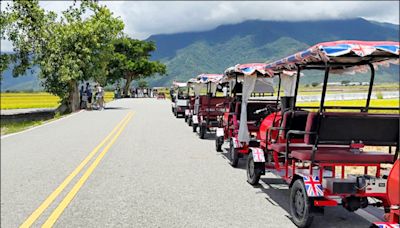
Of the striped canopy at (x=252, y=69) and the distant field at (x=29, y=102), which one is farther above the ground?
the striped canopy at (x=252, y=69)

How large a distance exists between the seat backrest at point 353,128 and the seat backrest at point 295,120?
0.77 m

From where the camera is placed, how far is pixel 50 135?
17234 mm

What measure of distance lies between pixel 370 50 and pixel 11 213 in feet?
17.1

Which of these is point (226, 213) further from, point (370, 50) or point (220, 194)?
point (370, 50)

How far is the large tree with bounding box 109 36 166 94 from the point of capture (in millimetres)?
84062

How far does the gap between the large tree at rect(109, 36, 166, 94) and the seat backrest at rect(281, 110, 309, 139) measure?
77563 millimetres

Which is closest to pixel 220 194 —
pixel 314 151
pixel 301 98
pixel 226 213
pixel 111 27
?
pixel 226 213

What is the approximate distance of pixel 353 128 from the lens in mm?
6543

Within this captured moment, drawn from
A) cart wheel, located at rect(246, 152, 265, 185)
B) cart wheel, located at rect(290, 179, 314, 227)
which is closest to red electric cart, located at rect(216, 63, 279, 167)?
cart wheel, located at rect(246, 152, 265, 185)

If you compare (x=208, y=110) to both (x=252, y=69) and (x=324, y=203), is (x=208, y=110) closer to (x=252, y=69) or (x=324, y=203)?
(x=252, y=69)

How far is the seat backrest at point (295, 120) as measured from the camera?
7418mm

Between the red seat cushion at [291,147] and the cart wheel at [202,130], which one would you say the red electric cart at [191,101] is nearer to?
the cart wheel at [202,130]

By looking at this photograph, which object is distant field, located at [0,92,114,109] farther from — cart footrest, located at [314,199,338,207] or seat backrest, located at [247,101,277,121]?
cart footrest, located at [314,199,338,207]

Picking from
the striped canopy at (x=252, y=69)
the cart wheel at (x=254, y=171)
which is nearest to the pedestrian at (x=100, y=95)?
the striped canopy at (x=252, y=69)
